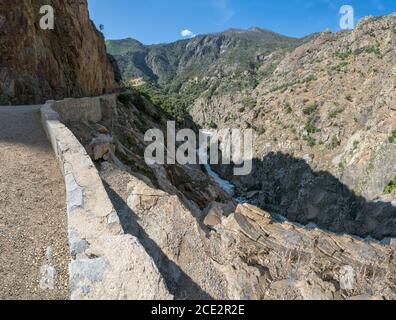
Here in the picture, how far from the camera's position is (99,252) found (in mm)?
3570

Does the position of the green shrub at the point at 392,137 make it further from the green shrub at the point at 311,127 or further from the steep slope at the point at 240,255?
the steep slope at the point at 240,255

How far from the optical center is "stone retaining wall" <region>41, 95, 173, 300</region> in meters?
3.11

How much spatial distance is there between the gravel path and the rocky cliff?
12.1 meters

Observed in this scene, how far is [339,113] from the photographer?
148ft

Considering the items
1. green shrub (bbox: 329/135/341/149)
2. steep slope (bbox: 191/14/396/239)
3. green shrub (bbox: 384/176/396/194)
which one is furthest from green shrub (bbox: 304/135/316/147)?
green shrub (bbox: 384/176/396/194)

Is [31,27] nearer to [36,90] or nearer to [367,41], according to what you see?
[36,90]

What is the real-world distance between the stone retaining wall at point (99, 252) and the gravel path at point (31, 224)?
437 millimetres

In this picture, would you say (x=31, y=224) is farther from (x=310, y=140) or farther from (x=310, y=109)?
(x=310, y=109)

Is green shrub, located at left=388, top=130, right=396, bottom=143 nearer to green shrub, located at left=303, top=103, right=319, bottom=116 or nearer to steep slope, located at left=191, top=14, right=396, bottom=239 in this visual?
steep slope, located at left=191, top=14, right=396, bottom=239

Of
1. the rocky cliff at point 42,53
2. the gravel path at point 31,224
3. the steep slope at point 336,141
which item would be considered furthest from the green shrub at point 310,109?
the gravel path at point 31,224

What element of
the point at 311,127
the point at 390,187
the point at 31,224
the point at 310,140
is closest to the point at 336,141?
the point at 310,140

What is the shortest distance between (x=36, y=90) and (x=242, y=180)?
34.1 metres

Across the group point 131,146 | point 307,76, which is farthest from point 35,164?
point 307,76

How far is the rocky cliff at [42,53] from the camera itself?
18.3m
